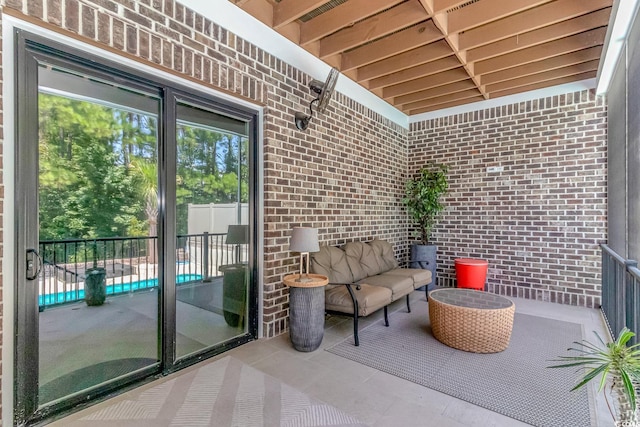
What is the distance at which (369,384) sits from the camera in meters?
2.50

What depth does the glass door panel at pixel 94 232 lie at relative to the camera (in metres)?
2.13

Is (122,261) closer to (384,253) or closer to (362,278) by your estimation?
(362,278)

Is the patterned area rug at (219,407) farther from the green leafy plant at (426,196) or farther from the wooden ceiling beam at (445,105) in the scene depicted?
the wooden ceiling beam at (445,105)

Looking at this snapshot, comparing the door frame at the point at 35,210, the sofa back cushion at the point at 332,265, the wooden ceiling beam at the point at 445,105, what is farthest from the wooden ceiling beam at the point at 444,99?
the door frame at the point at 35,210

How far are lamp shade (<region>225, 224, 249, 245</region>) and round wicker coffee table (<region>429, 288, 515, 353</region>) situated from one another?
2074 mm

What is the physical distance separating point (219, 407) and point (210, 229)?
1476mm

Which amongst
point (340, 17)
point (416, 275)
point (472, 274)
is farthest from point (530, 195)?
point (340, 17)

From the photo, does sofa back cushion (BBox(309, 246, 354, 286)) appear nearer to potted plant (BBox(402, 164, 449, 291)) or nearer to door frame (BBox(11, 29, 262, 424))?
door frame (BBox(11, 29, 262, 424))

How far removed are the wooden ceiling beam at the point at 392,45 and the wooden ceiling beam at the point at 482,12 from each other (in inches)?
7.3

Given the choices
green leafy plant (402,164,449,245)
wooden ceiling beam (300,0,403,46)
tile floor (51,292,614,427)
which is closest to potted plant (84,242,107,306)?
tile floor (51,292,614,427)

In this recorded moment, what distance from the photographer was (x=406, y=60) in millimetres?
4000

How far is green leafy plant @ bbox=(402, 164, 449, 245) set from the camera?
5.43 m

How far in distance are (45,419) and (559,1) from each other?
522 cm

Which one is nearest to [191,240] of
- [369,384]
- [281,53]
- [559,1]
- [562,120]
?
[369,384]
